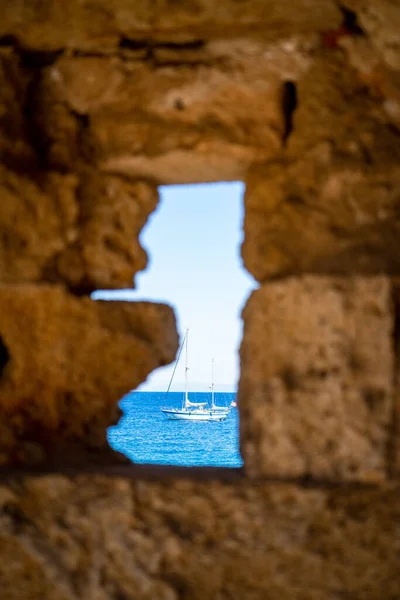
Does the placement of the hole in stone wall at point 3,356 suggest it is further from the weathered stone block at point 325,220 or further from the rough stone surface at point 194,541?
the weathered stone block at point 325,220

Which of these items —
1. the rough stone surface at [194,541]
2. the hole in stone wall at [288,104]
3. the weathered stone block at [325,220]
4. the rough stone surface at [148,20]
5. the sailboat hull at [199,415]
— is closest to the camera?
the rough stone surface at [194,541]

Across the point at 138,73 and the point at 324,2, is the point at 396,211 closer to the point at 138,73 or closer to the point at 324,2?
the point at 324,2

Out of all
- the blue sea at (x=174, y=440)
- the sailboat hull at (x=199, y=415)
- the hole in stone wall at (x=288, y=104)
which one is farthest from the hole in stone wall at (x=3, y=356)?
the sailboat hull at (x=199, y=415)

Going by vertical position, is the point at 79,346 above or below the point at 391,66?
below

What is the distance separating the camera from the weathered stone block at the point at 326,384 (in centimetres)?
206

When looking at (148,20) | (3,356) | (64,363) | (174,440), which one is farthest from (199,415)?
(148,20)

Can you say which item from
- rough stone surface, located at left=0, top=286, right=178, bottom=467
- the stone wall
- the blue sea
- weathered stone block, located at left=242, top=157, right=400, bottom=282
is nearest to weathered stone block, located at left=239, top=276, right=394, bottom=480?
the stone wall

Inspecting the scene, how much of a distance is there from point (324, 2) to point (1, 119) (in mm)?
A: 1172

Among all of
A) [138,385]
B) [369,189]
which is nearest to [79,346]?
[138,385]

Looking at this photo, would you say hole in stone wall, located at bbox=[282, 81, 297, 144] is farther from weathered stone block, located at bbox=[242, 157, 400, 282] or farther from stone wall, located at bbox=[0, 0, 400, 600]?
weathered stone block, located at bbox=[242, 157, 400, 282]

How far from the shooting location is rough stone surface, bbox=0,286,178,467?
2.44 m

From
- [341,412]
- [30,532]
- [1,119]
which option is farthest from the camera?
[1,119]

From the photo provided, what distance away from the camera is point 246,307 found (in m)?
2.40

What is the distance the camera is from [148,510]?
217 cm
